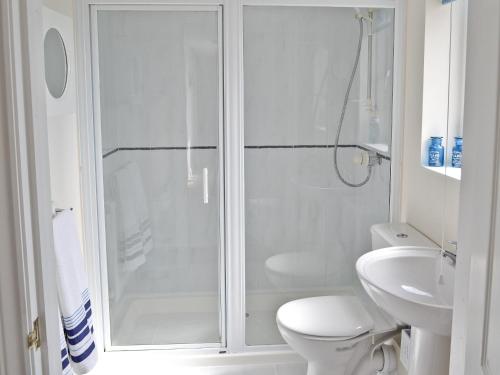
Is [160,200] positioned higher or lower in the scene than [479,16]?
lower

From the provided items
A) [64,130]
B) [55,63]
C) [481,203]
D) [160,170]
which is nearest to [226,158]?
[160,170]

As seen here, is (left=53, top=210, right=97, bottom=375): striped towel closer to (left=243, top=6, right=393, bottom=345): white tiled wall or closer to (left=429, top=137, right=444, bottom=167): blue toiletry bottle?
(left=243, top=6, right=393, bottom=345): white tiled wall

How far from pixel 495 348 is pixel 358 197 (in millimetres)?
2183

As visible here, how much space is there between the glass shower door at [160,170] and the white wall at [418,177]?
0.94 meters

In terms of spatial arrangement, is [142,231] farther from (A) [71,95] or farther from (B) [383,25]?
(B) [383,25]

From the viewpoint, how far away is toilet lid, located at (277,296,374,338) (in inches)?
96.6

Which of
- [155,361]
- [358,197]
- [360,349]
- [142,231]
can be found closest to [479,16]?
[360,349]

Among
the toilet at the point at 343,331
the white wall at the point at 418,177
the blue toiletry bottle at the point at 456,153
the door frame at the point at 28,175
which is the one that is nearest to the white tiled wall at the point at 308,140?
the white wall at the point at 418,177

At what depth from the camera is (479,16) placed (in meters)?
0.94

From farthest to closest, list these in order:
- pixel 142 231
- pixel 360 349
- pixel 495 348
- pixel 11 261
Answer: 1. pixel 142 231
2. pixel 360 349
3. pixel 11 261
4. pixel 495 348

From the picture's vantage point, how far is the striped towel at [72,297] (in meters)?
2.16

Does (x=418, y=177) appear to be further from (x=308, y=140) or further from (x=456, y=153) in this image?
(x=308, y=140)

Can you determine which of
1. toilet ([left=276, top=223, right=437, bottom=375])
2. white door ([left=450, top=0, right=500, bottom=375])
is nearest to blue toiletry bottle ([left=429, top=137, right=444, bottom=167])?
toilet ([left=276, top=223, right=437, bottom=375])

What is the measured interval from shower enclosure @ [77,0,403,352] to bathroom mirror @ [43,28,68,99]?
0.26 m
